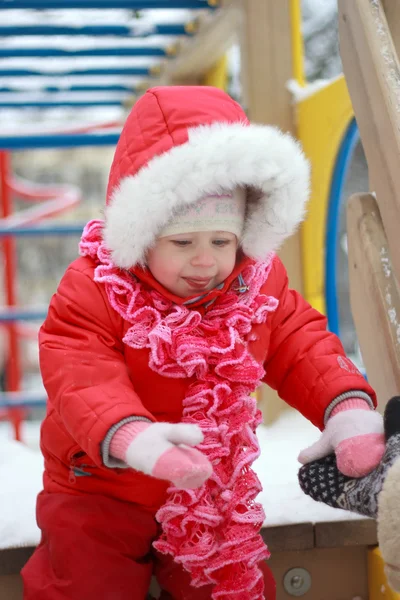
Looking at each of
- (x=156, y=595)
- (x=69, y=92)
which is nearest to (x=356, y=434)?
(x=156, y=595)

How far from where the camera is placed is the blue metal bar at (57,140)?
3279 millimetres

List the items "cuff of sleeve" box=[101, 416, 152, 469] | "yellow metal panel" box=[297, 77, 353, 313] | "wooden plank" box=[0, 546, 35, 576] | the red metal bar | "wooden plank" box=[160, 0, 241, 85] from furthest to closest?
the red metal bar
"wooden plank" box=[160, 0, 241, 85]
"yellow metal panel" box=[297, 77, 353, 313]
"wooden plank" box=[0, 546, 35, 576]
"cuff of sleeve" box=[101, 416, 152, 469]

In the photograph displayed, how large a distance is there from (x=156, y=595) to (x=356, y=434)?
694 millimetres

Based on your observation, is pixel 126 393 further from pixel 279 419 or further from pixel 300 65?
pixel 300 65

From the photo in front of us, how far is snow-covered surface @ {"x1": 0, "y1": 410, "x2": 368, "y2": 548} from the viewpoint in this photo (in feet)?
6.02

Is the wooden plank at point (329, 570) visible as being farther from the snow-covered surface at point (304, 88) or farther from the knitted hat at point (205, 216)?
the snow-covered surface at point (304, 88)

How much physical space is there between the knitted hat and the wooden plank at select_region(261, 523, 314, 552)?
0.74 m

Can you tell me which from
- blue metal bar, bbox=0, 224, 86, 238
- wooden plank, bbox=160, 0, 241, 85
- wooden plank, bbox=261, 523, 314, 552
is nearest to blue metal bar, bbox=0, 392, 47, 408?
blue metal bar, bbox=0, 224, 86, 238

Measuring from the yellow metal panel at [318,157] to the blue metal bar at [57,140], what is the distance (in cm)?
82

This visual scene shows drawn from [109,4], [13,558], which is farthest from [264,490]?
[109,4]

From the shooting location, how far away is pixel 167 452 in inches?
47.7

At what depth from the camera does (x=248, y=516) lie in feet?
5.01

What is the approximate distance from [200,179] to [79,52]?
3.21 m

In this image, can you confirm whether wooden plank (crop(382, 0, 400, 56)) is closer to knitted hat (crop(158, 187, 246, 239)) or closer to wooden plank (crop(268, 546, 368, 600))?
knitted hat (crop(158, 187, 246, 239))
